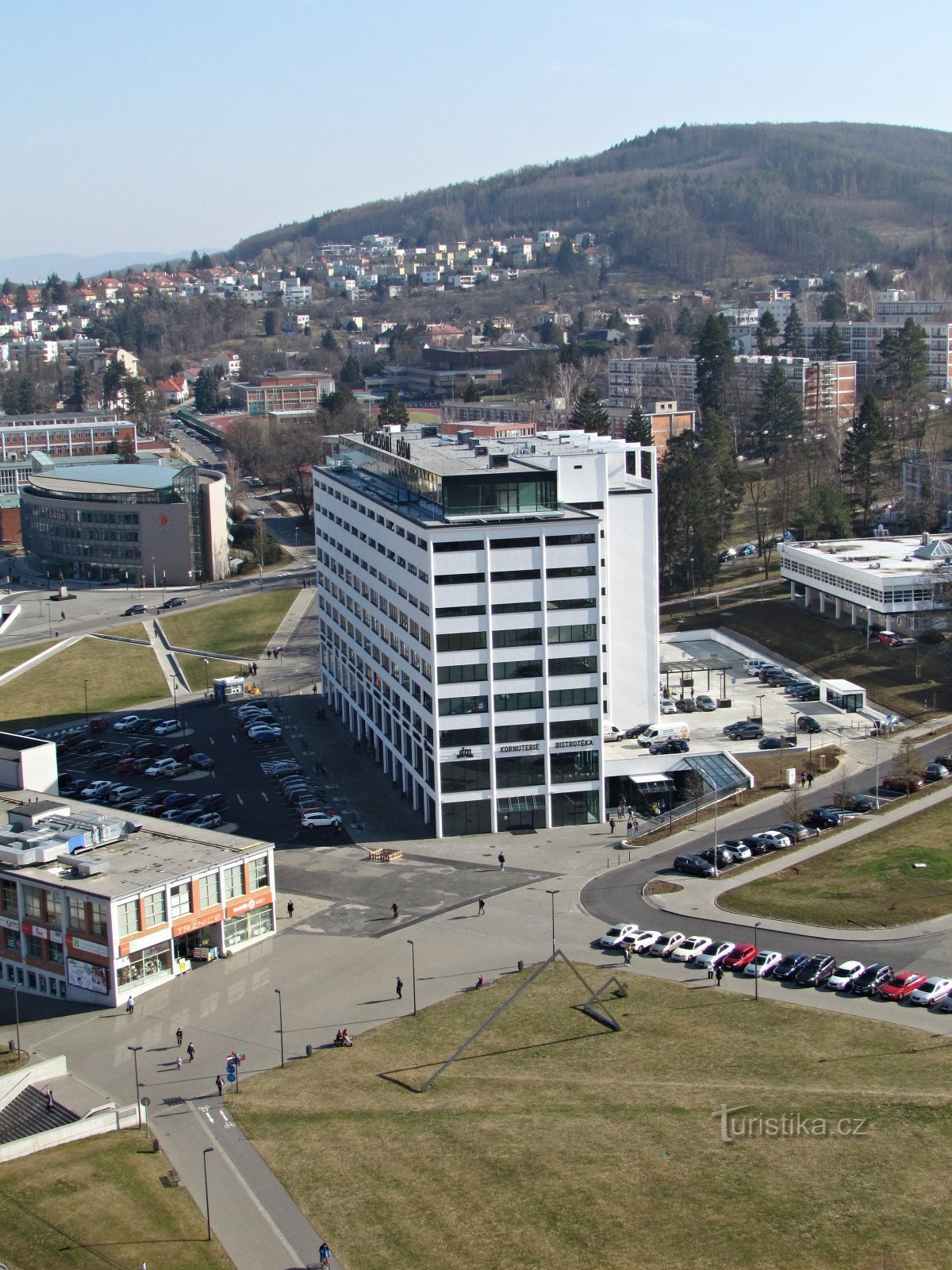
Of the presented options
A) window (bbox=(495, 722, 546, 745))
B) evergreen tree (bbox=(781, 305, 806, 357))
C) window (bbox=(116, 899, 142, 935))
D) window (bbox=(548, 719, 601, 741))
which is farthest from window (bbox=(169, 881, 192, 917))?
evergreen tree (bbox=(781, 305, 806, 357))

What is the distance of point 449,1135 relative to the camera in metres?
34.1

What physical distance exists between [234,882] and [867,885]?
1962 cm

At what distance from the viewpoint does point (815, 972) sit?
136ft

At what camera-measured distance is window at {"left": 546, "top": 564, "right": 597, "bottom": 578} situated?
54375 millimetres

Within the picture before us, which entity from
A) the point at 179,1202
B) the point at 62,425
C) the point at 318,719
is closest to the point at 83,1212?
the point at 179,1202

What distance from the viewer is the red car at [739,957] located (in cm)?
4250

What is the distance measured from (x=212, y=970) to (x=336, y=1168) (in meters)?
12.8

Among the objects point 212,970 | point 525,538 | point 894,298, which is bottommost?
point 212,970

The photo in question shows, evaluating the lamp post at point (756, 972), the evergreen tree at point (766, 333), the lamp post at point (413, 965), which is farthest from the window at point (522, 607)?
the evergreen tree at point (766, 333)

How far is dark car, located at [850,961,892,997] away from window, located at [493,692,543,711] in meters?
17.1

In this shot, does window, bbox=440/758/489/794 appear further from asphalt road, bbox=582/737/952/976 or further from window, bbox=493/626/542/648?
asphalt road, bbox=582/737/952/976

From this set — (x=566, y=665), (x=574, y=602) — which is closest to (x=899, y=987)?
(x=566, y=665)

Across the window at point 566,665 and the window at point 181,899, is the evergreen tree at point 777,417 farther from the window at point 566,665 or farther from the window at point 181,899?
the window at point 181,899

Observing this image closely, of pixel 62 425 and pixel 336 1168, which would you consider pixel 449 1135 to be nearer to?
pixel 336 1168
